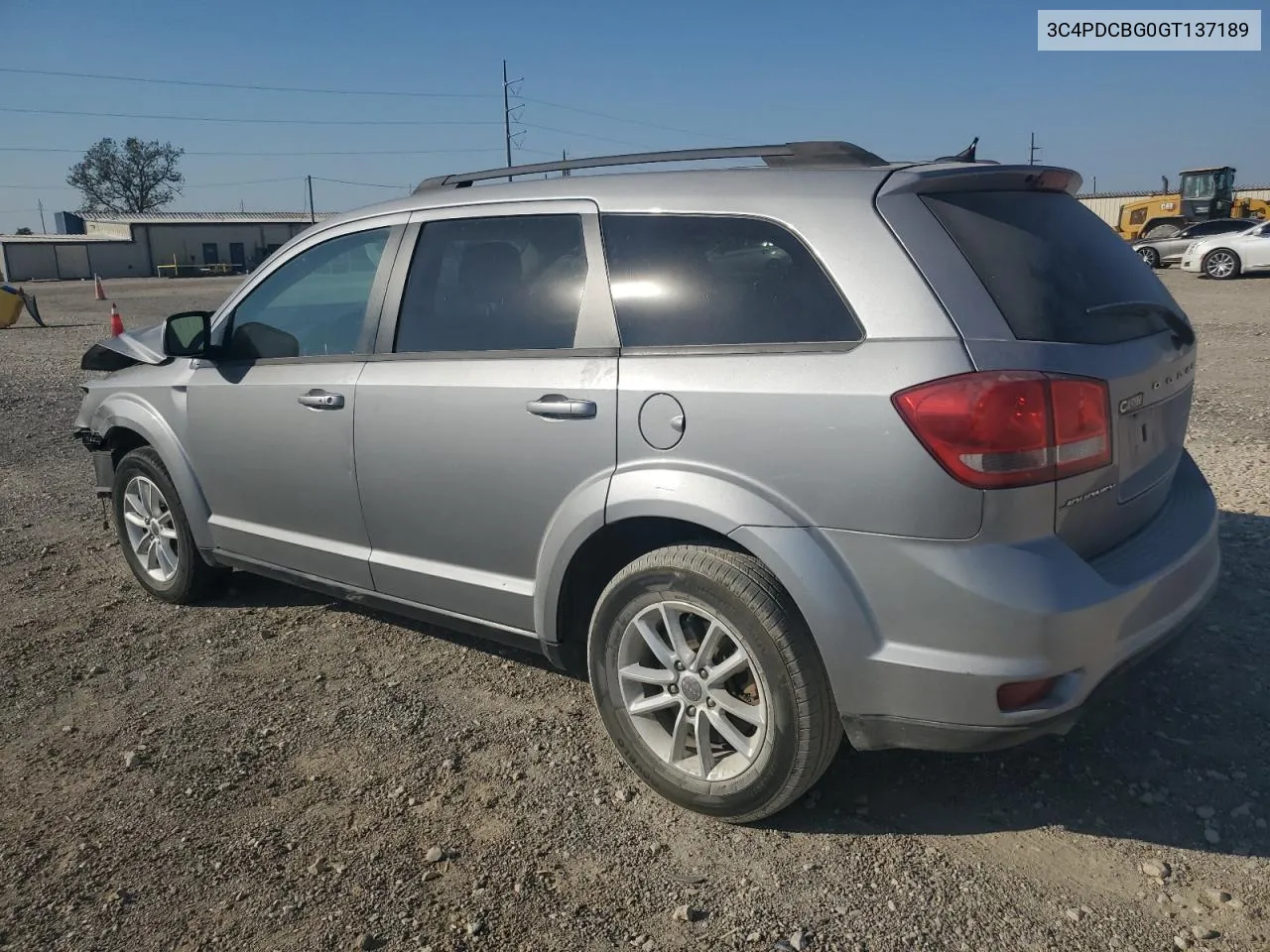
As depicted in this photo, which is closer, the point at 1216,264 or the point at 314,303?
the point at 314,303

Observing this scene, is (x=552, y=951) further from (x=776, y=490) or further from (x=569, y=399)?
(x=569, y=399)

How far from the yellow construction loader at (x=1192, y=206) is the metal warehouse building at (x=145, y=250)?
4322cm

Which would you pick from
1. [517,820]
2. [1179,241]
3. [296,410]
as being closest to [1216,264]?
[1179,241]

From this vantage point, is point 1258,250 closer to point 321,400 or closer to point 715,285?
point 715,285

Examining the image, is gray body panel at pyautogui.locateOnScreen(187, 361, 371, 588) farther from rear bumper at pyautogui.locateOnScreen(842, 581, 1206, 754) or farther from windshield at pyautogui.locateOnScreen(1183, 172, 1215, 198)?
windshield at pyautogui.locateOnScreen(1183, 172, 1215, 198)

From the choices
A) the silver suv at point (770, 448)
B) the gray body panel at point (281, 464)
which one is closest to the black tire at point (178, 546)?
the gray body panel at point (281, 464)

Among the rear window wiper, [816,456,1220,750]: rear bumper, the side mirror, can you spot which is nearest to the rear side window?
[816,456,1220,750]: rear bumper

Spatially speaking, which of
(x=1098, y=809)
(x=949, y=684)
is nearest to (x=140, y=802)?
(x=949, y=684)

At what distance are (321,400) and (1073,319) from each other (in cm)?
262

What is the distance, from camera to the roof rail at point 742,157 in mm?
3029

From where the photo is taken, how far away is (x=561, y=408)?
312 cm

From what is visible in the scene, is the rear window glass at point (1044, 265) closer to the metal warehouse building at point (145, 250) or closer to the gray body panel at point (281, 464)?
the gray body panel at point (281, 464)

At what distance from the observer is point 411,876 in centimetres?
278

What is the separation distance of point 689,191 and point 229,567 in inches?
114
